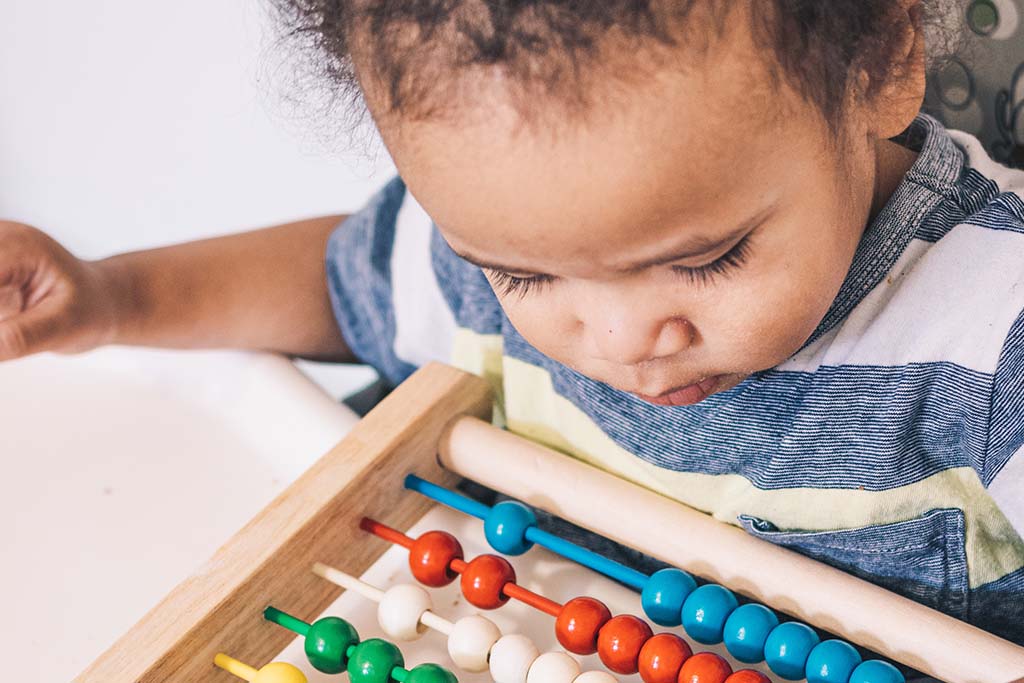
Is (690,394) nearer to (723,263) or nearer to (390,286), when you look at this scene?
(723,263)

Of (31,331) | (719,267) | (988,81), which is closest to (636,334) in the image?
(719,267)

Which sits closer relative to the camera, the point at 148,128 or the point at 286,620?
the point at 286,620

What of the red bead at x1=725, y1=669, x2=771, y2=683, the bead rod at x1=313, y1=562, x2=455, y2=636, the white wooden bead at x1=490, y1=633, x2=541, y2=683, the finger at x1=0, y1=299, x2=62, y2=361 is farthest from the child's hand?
the red bead at x1=725, y1=669, x2=771, y2=683

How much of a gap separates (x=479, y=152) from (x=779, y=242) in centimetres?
12

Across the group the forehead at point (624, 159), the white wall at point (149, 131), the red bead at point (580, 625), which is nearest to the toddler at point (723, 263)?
the forehead at point (624, 159)

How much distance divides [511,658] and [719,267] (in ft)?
0.67

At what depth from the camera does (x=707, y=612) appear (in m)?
0.55

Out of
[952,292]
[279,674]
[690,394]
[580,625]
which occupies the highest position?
[952,292]

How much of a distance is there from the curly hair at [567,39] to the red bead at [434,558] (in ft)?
0.80

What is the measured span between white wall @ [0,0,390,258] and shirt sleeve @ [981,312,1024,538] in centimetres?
73

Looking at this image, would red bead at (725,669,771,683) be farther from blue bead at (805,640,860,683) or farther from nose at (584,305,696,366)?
nose at (584,305,696,366)

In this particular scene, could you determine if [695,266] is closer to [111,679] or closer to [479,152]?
[479,152]

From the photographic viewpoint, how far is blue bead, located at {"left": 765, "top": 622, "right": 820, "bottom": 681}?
0.52 m

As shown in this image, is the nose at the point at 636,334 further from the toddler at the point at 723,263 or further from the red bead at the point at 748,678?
the red bead at the point at 748,678
